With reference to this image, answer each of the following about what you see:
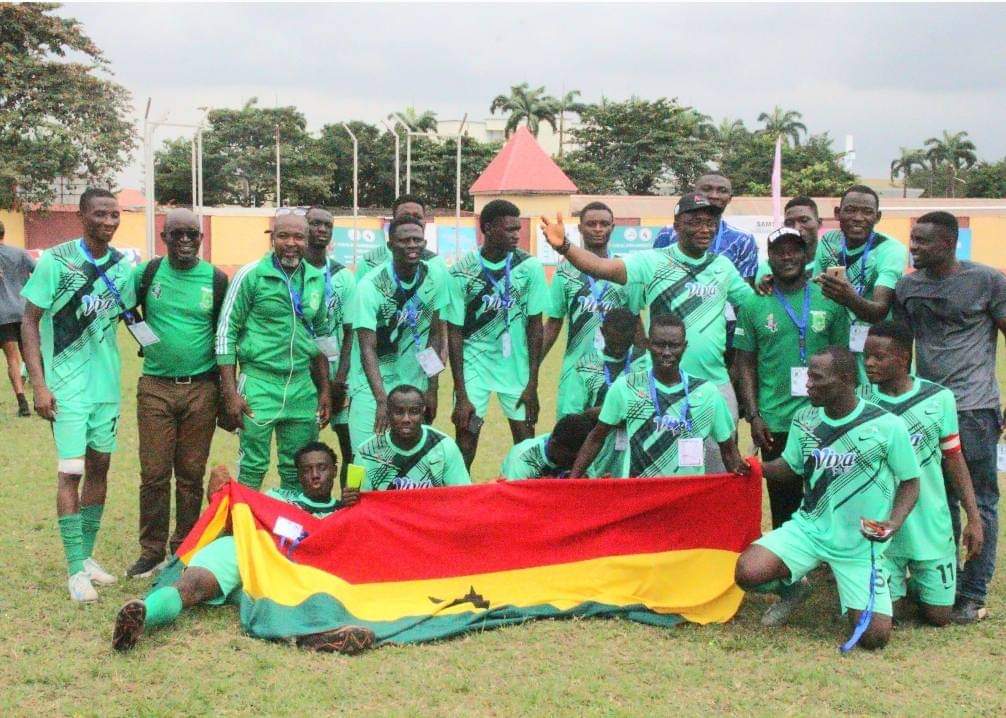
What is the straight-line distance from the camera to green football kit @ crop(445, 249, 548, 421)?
285 inches

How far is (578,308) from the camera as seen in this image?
748 centimetres

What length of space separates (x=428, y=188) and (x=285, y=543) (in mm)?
55579

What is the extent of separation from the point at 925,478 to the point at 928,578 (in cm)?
56

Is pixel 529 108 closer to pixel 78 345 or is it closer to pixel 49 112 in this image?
pixel 49 112

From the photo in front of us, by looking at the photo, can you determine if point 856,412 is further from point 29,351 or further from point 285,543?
point 29,351

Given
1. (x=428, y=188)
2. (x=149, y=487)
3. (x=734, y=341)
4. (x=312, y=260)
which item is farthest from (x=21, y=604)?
(x=428, y=188)

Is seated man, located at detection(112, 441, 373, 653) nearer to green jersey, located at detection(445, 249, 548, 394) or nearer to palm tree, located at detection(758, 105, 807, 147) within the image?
green jersey, located at detection(445, 249, 548, 394)

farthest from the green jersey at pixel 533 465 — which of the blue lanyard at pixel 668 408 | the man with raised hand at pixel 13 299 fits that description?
the man with raised hand at pixel 13 299

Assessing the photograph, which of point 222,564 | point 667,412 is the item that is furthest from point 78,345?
point 667,412

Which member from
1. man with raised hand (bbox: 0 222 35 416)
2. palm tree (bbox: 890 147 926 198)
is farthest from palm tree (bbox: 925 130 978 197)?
man with raised hand (bbox: 0 222 35 416)

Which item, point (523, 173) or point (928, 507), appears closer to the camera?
point (928, 507)

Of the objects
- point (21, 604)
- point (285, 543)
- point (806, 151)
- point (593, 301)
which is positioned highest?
point (806, 151)

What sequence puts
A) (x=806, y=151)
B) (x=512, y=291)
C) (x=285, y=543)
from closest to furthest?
(x=285, y=543)
(x=512, y=291)
(x=806, y=151)

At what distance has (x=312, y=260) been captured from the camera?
8062mm
